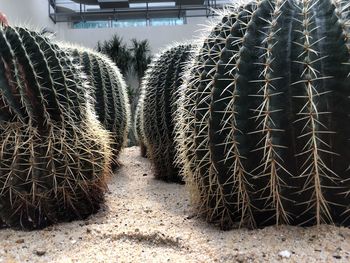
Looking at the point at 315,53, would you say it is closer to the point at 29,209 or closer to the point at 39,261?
the point at 39,261

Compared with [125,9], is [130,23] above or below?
below

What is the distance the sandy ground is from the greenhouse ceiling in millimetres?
14247

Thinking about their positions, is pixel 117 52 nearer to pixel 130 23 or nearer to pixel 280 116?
pixel 130 23

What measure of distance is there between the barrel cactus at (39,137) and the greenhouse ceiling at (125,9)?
13.9 m

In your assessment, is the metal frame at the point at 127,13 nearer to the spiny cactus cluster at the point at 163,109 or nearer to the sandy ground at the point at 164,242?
the spiny cactus cluster at the point at 163,109

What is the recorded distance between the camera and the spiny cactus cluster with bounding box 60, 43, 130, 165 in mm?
4312

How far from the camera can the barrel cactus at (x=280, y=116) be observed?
6.46ft

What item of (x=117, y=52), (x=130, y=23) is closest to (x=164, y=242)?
(x=117, y=52)

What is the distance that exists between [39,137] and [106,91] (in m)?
2.00

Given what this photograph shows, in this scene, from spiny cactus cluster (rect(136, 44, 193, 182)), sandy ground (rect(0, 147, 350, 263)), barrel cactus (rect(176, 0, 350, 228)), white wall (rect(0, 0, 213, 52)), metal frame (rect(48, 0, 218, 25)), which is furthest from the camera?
white wall (rect(0, 0, 213, 52))

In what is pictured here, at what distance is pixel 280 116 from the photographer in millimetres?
1991

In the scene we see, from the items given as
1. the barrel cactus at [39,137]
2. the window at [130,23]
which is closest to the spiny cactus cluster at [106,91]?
the barrel cactus at [39,137]

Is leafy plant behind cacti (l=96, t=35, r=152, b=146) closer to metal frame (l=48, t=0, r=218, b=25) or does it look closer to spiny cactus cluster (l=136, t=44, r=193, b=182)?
metal frame (l=48, t=0, r=218, b=25)

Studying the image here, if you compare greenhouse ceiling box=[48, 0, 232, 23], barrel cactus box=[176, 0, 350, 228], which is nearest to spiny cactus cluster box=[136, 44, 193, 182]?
barrel cactus box=[176, 0, 350, 228]
